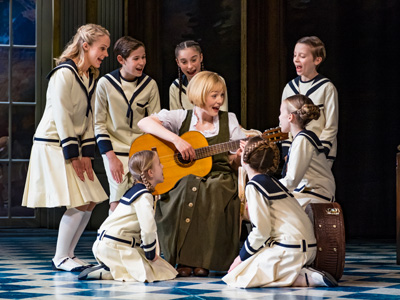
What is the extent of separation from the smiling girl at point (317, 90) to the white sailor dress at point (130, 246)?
1597 millimetres

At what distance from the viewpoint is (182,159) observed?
4535 mm

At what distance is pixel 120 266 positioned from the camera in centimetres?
413

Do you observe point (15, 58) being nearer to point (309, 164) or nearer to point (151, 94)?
point (151, 94)

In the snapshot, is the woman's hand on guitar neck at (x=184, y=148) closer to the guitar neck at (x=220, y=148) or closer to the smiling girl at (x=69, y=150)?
the guitar neck at (x=220, y=148)

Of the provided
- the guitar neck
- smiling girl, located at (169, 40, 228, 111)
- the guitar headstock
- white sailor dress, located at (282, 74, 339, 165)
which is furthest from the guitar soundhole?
white sailor dress, located at (282, 74, 339, 165)

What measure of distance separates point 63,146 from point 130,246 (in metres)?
0.89

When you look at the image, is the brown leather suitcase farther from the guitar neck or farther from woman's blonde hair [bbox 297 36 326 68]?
woman's blonde hair [bbox 297 36 326 68]

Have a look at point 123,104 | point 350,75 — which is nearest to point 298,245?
point 123,104

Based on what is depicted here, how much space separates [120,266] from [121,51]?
1658 millimetres

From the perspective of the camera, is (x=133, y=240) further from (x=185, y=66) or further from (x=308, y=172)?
(x=185, y=66)

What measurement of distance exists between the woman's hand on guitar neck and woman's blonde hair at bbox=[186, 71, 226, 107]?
301mm

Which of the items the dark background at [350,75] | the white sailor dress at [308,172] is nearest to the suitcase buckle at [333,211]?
the white sailor dress at [308,172]

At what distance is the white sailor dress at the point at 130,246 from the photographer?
13.3ft

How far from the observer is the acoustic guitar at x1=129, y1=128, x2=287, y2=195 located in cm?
449
